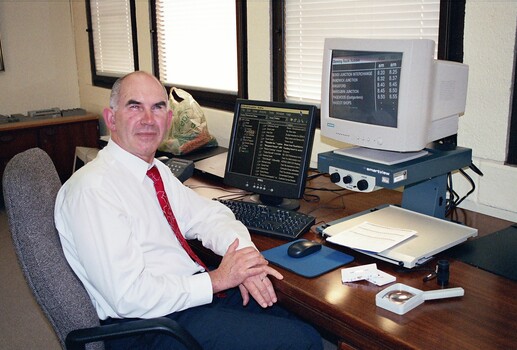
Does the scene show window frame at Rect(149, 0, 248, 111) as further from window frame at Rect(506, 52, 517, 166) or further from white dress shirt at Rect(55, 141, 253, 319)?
window frame at Rect(506, 52, 517, 166)

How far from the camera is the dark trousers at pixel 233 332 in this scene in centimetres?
144

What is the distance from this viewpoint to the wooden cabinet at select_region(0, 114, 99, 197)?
4.18 m

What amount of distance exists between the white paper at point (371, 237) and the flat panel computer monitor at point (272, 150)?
13.5 inches

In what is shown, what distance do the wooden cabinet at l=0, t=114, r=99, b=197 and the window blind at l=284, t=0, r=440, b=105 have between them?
8.10 ft

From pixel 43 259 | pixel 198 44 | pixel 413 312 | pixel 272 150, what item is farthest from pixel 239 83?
pixel 413 312

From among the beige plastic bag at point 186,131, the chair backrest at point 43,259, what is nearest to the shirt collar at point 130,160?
the chair backrest at point 43,259

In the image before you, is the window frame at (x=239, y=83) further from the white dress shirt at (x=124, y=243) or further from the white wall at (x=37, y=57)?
the white wall at (x=37, y=57)

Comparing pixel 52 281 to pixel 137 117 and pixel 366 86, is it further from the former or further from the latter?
pixel 366 86

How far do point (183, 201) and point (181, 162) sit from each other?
0.65 meters

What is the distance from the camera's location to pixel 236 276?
5.02 ft

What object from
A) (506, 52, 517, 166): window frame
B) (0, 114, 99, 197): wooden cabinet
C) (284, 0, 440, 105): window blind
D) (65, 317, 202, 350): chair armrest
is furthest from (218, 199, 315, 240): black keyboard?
(0, 114, 99, 197): wooden cabinet

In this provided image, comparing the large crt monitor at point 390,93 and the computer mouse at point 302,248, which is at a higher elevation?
the large crt monitor at point 390,93

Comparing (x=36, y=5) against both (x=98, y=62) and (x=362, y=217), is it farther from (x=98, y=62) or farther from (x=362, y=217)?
(x=362, y=217)

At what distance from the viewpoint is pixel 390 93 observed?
1.58 meters
